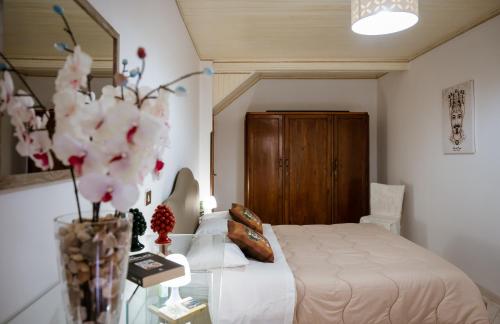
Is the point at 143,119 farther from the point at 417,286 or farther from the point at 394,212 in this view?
the point at 394,212

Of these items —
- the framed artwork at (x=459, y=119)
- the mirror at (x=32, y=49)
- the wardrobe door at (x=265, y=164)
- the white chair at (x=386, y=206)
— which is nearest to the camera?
the mirror at (x=32, y=49)

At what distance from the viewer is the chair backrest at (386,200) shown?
3.98 m

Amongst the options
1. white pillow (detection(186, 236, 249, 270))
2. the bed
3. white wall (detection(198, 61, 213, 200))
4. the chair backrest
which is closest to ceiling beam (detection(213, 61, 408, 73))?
white wall (detection(198, 61, 213, 200))

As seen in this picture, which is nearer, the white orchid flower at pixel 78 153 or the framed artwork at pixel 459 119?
the white orchid flower at pixel 78 153

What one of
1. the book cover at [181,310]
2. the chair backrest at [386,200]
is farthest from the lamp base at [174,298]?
the chair backrest at [386,200]

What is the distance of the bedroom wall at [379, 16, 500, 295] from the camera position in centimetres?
282

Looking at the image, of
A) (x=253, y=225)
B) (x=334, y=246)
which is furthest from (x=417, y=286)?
(x=253, y=225)

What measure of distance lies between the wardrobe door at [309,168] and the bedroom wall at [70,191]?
1.74 m

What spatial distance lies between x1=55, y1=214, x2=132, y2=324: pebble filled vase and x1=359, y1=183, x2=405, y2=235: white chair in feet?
12.4

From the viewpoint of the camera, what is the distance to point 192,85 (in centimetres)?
339

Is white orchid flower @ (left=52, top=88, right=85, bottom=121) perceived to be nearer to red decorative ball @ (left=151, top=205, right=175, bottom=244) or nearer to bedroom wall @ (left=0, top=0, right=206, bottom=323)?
bedroom wall @ (left=0, top=0, right=206, bottom=323)

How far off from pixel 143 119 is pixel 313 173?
399 centimetres

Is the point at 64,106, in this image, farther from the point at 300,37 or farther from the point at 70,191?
the point at 300,37

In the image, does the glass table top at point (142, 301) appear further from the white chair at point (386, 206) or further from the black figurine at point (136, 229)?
the white chair at point (386, 206)
